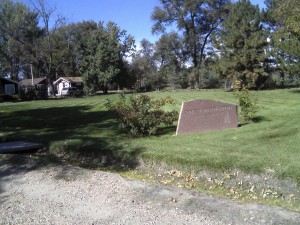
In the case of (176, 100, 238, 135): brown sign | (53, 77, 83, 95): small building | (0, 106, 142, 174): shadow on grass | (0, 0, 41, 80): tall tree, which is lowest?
(0, 106, 142, 174): shadow on grass

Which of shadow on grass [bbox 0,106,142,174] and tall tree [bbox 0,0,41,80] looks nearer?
shadow on grass [bbox 0,106,142,174]

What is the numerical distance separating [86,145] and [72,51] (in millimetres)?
62111

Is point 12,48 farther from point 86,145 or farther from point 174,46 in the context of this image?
point 86,145

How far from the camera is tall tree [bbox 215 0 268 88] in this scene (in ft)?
140

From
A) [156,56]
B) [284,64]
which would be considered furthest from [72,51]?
[284,64]

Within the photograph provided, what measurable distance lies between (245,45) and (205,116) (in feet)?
114

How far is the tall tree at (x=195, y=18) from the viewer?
60844 millimetres

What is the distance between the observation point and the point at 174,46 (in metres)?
73.1

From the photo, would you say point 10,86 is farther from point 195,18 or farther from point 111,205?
point 111,205

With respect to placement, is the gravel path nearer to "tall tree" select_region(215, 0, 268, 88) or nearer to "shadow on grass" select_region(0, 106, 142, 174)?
"shadow on grass" select_region(0, 106, 142, 174)

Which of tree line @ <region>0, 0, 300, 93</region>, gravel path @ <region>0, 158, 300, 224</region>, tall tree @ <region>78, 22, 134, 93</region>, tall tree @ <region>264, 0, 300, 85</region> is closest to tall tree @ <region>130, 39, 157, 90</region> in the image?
tree line @ <region>0, 0, 300, 93</region>

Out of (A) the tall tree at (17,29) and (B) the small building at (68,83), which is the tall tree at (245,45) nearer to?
(A) the tall tree at (17,29)

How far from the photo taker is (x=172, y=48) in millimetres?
73562

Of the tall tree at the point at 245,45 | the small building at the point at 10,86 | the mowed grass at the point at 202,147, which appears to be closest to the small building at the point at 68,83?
the small building at the point at 10,86
